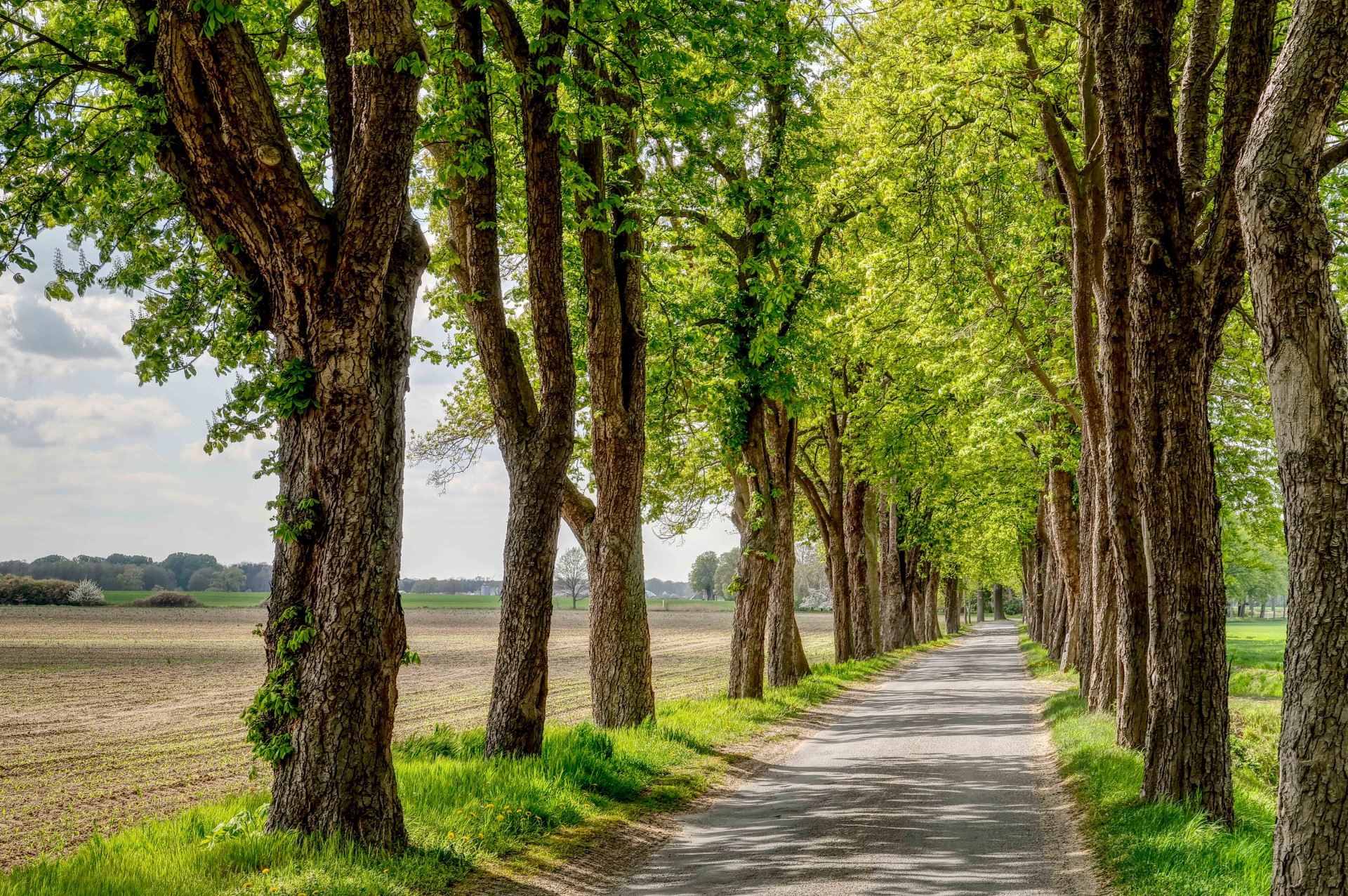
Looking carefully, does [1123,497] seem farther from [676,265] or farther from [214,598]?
[214,598]

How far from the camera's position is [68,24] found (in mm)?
8688

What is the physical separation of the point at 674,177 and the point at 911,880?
8.91m

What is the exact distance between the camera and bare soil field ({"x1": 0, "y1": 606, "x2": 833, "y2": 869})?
1166cm

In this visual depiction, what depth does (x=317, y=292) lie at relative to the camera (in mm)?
6891

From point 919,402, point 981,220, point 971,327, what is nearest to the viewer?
point 981,220

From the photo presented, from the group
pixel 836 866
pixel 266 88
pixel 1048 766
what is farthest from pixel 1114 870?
pixel 266 88

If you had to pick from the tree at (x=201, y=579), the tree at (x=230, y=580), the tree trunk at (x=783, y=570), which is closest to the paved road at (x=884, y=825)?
the tree trunk at (x=783, y=570)

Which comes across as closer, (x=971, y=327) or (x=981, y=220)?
(x=981, y=220)

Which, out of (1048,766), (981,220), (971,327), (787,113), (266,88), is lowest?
(1048,766)

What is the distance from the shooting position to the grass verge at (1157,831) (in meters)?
6.21

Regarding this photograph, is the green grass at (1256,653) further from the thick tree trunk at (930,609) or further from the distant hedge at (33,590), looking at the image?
the distant hedge at (33,590)

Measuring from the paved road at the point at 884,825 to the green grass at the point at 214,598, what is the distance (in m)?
92.5

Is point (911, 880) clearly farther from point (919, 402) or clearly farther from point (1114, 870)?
point (919, 402)

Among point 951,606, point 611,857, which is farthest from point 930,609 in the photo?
point 611,857
